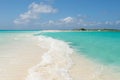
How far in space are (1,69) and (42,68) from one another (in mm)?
1328

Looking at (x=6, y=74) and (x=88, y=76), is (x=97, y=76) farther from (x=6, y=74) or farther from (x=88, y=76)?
(x=6, y=74)

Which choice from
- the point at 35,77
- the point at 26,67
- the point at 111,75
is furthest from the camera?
the point at 26,67

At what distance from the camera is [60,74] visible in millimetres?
6547

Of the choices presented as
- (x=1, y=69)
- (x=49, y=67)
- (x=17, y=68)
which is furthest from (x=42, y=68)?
(x=1, y=69)

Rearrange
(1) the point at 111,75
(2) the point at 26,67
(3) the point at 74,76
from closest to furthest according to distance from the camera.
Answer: (3) the point at 74,76, (1) the point at 111,75, (2) the point at 26,67

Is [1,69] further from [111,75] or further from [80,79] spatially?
[111,75]

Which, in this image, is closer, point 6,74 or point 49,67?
point 6,74

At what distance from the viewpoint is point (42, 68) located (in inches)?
288

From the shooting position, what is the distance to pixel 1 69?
7090mm

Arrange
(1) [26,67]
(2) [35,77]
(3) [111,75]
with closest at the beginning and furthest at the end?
(2) [35,77]
(3) [111,75]
(1) [26,67]

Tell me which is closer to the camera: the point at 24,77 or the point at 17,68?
the point at 24,77

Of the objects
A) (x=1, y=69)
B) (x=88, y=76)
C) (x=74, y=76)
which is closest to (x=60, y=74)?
(x=74, y=76)

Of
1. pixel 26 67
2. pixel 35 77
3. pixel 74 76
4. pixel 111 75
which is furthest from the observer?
pixel 26 67

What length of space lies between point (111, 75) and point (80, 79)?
1336 mm
